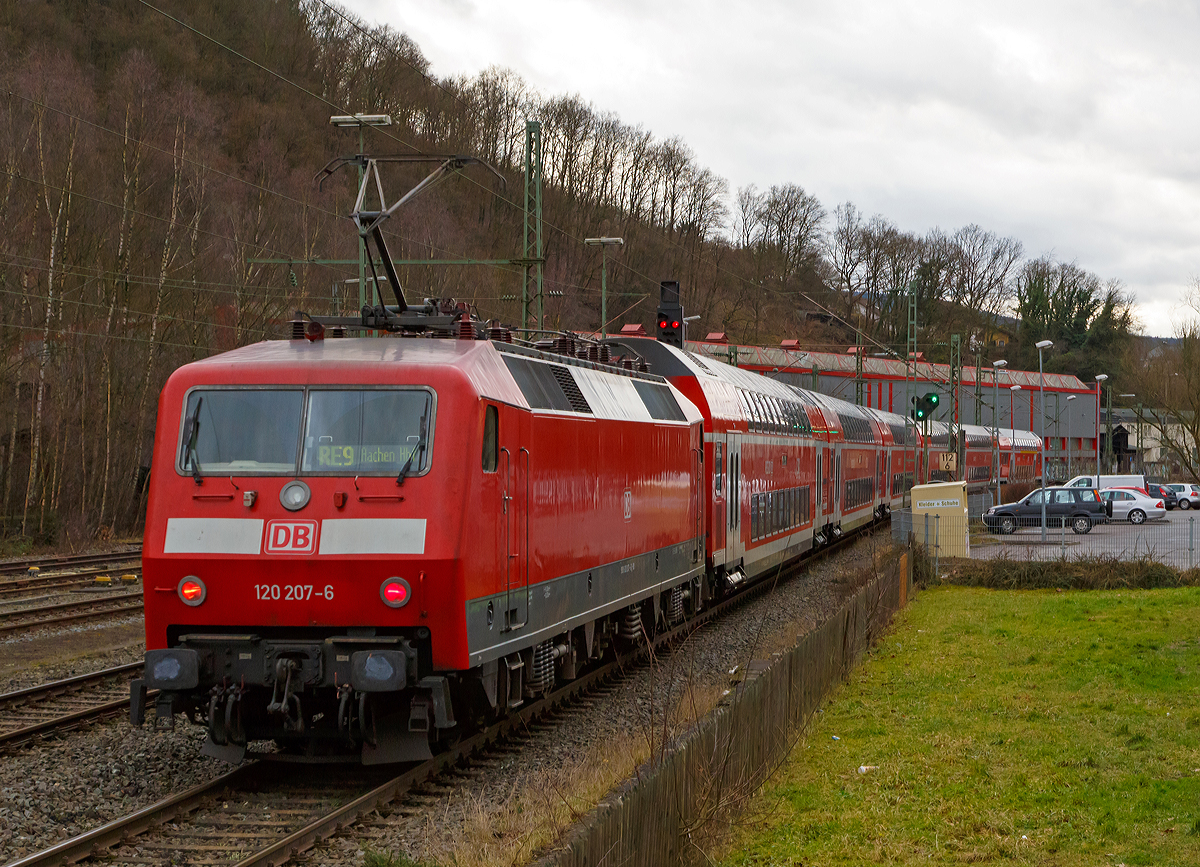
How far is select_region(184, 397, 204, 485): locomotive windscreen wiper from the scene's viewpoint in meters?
8.99

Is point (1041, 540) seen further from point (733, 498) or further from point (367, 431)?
point (367, 431)

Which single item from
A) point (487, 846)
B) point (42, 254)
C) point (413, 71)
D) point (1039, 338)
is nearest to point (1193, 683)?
point (487, 846)

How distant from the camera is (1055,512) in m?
40.3

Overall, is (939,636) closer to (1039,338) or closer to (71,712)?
(71,712)

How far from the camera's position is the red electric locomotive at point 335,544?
28.2 feet

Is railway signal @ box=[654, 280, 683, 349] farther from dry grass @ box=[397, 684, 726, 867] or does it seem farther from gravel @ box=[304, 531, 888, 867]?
dry grass @ box=[397, 684, 726, 867]

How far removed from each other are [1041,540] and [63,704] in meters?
27.3

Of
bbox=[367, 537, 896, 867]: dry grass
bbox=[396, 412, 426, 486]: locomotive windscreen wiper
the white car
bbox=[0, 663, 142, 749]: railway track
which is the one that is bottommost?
bbox=[0, 663, 142, 749]: railway track

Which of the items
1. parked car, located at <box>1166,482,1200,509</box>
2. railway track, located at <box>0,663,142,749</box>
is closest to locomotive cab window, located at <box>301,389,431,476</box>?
railway track, located at <box>0,663,142,749</box>

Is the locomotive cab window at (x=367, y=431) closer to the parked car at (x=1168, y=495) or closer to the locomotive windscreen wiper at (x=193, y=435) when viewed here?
the locomotive windscreen wiper at (x=193, y=435)

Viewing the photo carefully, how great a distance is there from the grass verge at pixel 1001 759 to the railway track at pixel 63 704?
6.25 meters

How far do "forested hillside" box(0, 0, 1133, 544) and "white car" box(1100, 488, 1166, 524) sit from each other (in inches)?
359

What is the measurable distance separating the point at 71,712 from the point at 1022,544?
26333 millimetres

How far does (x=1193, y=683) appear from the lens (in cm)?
1406
